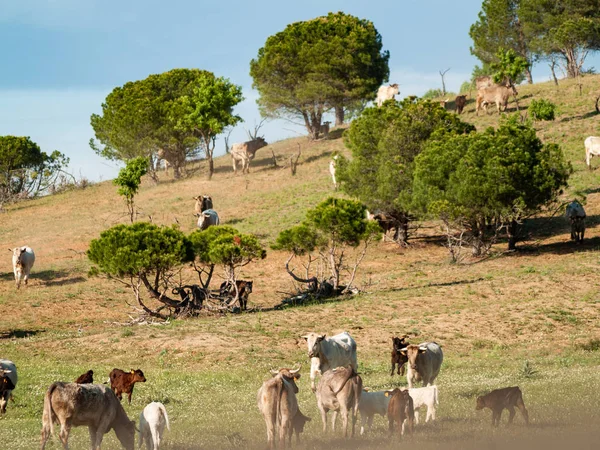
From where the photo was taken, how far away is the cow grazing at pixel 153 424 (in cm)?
1352

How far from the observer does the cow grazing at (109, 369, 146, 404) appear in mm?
19859

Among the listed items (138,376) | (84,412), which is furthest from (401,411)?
(138,376)

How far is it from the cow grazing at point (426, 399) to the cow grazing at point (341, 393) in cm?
117

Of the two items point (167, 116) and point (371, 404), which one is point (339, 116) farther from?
point (371, 404)

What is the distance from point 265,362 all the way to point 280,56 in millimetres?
60613

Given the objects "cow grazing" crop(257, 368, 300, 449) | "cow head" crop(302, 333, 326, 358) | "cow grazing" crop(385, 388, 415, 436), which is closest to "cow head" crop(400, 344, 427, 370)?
"cow head" crop(302, 333, 326, 358)

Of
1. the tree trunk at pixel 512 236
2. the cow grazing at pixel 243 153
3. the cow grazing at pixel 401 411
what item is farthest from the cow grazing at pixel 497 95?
the cow grazing at pixel 401 411

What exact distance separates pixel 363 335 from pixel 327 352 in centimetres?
988

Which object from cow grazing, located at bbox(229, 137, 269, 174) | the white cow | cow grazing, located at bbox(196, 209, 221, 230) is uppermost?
cow grazing, located at bbox(229, 137, 269, 174)

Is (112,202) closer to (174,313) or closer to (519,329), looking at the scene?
(174,313)

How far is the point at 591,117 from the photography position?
64.0 m

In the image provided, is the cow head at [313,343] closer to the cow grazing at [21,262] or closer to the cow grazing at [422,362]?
the cow grazing at [422,362]

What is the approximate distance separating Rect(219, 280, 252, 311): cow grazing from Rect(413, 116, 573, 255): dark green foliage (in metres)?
10.6

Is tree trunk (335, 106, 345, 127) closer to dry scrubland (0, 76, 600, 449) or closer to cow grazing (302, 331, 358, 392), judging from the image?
dry scrubland (0, 76, 600, 449)
